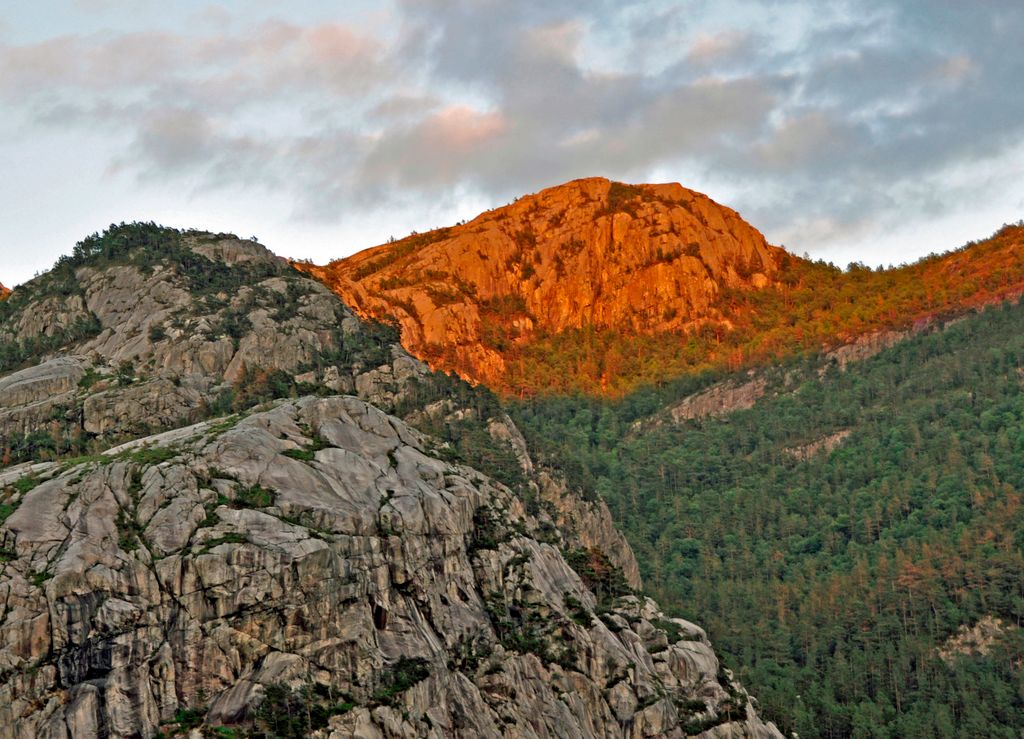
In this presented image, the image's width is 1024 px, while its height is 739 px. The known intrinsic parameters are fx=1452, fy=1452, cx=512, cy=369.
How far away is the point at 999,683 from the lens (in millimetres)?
137250

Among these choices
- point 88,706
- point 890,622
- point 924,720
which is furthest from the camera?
point 890,622


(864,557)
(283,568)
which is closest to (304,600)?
(283,568)

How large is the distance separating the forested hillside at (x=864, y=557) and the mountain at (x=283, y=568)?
21.0m

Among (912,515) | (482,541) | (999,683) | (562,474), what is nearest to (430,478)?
(482,541)

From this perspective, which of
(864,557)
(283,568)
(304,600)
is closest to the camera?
(304,600)

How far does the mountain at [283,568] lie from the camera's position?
8450 centimetres

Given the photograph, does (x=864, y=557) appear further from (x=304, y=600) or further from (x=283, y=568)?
(x=283, y=568)

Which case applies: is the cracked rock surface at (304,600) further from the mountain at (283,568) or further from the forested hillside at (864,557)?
the forested hillside at (864,557)

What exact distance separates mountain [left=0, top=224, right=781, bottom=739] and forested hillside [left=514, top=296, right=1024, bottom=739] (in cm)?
2098

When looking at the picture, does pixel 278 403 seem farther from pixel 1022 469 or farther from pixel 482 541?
pixel 1022 469

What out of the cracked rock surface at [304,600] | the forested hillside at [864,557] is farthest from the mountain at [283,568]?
the forested hillside at [864,557]

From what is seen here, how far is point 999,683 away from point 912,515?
36.6 metres

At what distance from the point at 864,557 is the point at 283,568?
311ft

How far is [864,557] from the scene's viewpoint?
548 ft
